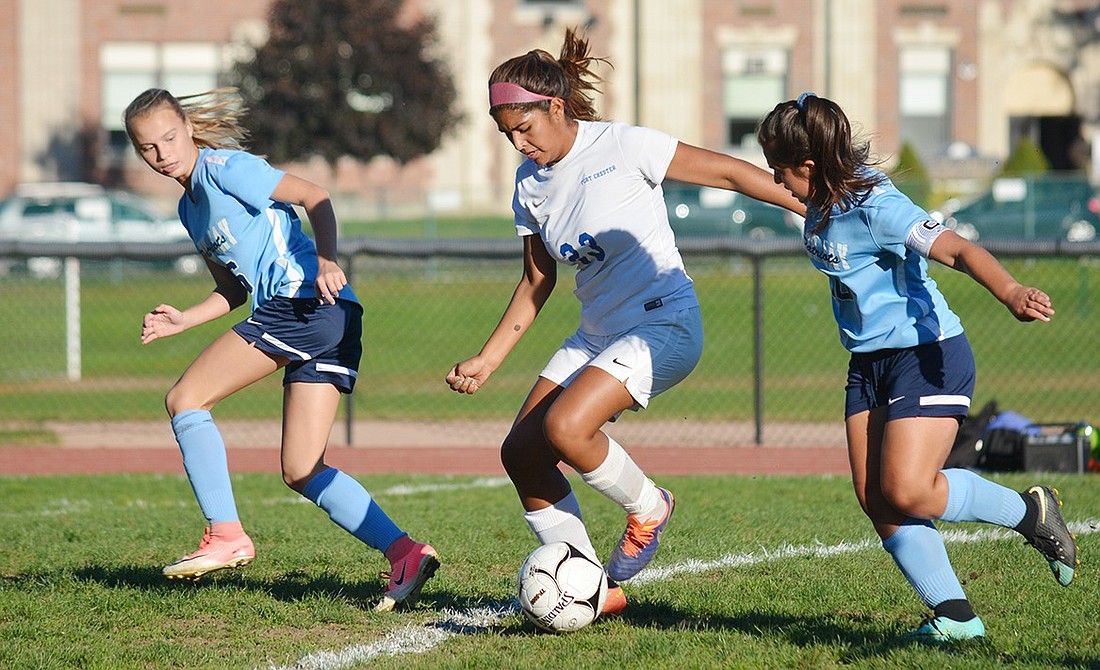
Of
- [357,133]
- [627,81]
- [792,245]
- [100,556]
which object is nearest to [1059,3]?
[627,81]

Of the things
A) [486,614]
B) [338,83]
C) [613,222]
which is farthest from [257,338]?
[338,83]

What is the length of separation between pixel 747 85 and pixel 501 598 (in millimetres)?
34480

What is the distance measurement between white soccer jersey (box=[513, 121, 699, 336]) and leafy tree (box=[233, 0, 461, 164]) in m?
25.0

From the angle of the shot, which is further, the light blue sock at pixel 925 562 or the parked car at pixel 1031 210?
the parked car at pixel 1031 210

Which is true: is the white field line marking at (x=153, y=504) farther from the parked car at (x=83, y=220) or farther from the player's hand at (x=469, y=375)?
the parked car at (x=83, y=220)

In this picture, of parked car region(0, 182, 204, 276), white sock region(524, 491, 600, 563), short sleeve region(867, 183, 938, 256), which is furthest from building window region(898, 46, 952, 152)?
short sleeve region(867, 183, 938, 256)

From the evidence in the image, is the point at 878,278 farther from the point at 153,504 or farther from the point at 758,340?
the point at 758,340

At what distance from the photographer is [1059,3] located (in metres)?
38.8

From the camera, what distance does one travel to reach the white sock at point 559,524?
5238 millimetres

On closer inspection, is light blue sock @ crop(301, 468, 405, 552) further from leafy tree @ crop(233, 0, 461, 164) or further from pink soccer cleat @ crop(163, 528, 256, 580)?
leafy tree @ crop(233, 0, 461, 164)

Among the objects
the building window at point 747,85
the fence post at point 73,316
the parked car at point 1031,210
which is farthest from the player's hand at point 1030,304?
the building window at point 747,85

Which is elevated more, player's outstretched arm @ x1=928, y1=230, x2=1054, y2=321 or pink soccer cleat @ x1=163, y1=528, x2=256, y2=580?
player's outstretched arm @ x1=928, y1=230, x2=1054, y2=321

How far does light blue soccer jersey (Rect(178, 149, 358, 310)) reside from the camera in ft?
18.4

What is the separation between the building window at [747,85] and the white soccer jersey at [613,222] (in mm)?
A: 34291
